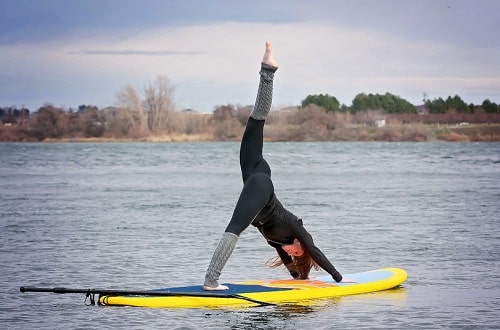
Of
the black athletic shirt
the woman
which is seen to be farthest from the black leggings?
the black athletic shirt

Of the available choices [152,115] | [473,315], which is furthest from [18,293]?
[152,115]

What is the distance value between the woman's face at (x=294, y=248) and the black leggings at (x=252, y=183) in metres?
0.63

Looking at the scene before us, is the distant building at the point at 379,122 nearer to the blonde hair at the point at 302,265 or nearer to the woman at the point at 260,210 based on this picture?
the blonde hair at the point at 302,265

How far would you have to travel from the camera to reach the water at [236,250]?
416 inches

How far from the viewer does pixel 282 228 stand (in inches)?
447

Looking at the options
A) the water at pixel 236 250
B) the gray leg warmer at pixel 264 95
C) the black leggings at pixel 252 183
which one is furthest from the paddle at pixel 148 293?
the gray leg warmer at pixel 264 95

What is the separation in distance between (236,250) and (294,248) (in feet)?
17.0

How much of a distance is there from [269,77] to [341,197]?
59.9ft

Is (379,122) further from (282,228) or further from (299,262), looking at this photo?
(282,228)

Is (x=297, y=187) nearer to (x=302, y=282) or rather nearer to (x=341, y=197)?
(x=341, y=197)

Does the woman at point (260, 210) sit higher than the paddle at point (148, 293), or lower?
higher

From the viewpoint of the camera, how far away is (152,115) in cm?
10131

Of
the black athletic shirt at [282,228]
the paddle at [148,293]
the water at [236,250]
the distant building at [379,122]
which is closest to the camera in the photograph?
the paddle at [148,293]

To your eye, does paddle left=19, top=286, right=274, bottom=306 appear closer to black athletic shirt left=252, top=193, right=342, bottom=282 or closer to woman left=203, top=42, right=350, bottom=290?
woman left=203, top=42, right=350, bottom=290
